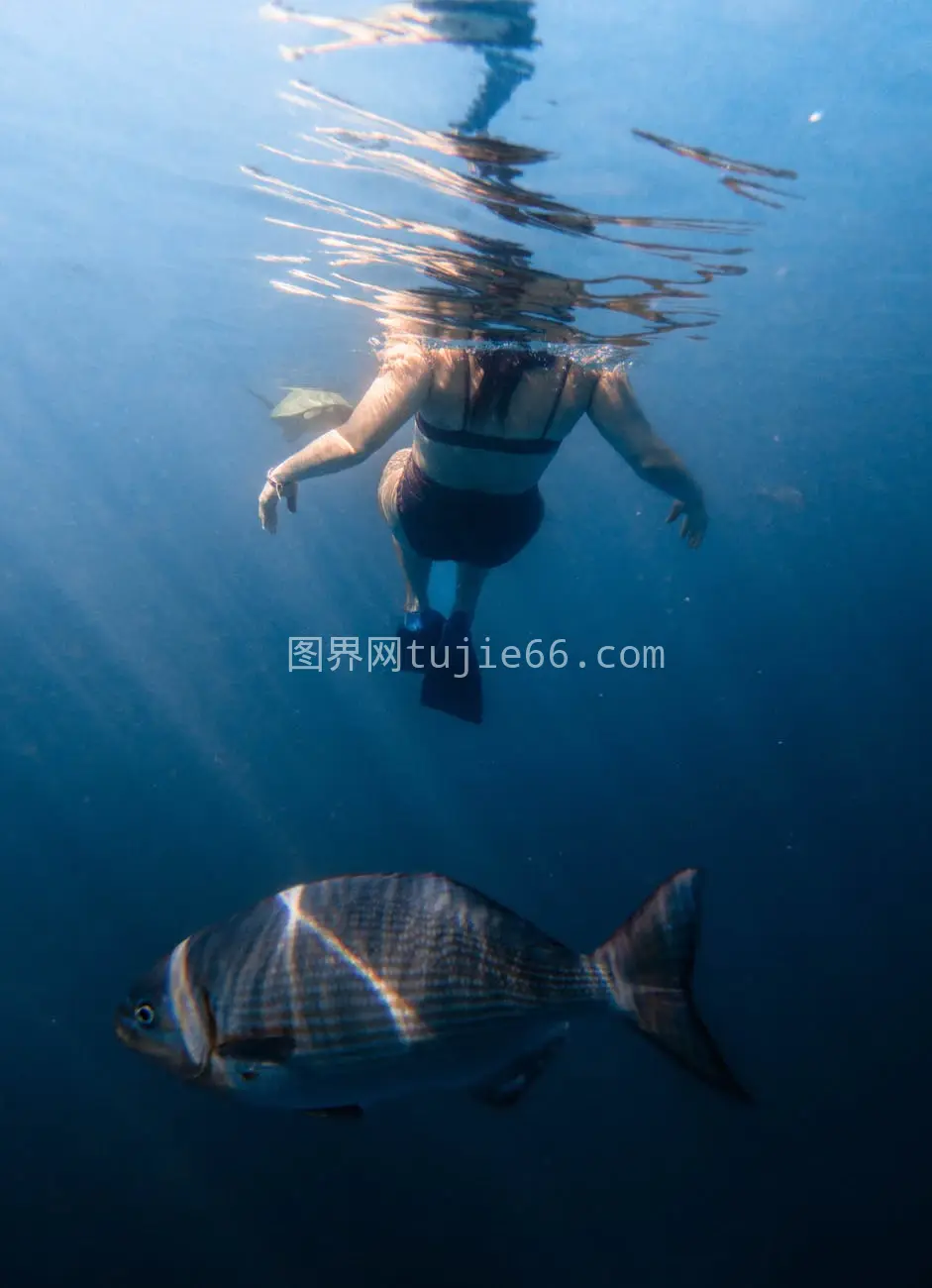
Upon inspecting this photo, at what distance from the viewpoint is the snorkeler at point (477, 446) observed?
509cm

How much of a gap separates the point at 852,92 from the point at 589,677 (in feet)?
72.6

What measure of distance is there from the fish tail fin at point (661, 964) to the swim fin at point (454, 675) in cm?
422

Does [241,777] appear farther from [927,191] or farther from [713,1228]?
[927,191]

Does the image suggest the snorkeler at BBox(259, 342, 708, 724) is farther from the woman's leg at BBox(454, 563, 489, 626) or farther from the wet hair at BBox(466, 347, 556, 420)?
the woman's leg at BBox(454, 563, 489, 626)

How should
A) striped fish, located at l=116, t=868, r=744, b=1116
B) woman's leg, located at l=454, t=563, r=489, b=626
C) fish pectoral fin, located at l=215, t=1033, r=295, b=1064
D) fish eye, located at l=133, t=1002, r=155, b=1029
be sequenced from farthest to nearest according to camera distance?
woman's leg, located at l=454, t=563, r=489, b=626
fish eye, located at l=133, t=1002, r=155, b=1029
striped fish, located at l=116, t=868, r=744, b=1116
fish pectoral fin, located at l=215, t=1033, r=295, b=1064

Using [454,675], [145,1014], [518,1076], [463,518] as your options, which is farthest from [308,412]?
[518,1076]

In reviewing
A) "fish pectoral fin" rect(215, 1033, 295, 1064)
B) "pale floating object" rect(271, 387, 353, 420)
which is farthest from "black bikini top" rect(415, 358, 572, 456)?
"fish pectoral fin" rect(215, 1033, 295, 1064)

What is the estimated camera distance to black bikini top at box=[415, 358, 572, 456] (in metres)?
5.44

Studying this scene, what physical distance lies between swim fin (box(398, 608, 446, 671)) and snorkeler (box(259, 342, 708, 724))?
2.41 feet

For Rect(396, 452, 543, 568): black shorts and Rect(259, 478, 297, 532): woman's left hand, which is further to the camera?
Rect(396, 452, 543, 568): black shorts

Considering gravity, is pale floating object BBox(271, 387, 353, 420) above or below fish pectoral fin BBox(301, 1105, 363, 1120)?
above

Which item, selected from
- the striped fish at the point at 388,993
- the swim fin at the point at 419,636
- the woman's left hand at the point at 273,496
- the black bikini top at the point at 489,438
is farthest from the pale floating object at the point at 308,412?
the striped fish at the point at 388,993

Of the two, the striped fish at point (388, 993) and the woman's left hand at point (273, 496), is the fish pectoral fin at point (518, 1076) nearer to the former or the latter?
the striped fish at point (388, 993)

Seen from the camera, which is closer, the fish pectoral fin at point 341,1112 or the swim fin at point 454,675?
the fish pectoral fin at point 341,1112
